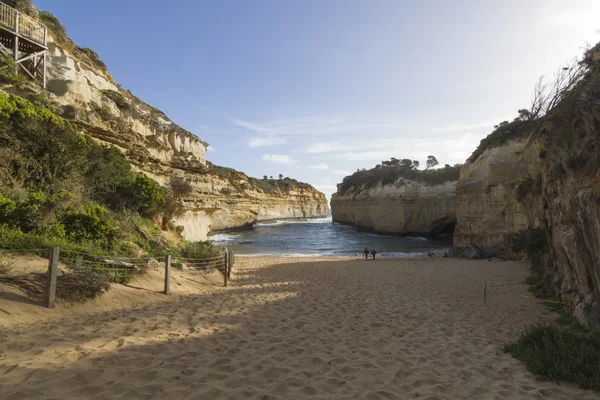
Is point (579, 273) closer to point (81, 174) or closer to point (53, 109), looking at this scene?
point (81, 174)

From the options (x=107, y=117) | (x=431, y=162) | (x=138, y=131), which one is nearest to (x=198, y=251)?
(x=107, y=117)

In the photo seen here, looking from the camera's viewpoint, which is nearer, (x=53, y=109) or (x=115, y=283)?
(x=115, y=283)

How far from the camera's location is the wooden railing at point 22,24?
12.5m

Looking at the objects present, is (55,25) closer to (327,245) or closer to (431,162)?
(327,245)

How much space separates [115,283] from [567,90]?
12.7 m

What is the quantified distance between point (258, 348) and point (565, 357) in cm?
454

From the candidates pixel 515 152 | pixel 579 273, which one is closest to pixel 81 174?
pixel 579 273

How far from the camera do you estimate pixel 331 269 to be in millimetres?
16672

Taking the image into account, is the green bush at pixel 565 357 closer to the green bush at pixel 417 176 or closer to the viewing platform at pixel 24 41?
the viewing platform at pixel 24 41

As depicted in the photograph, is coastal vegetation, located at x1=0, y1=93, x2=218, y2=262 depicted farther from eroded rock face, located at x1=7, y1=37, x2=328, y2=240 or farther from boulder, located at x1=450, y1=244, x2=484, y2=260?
boulder, located at x1=450, y1=244, x2=484, y2=260

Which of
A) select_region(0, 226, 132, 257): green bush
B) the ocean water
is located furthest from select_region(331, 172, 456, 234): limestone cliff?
select_region(0, 226, 132, 257): green bush

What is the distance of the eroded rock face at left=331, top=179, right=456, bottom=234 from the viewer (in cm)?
4112

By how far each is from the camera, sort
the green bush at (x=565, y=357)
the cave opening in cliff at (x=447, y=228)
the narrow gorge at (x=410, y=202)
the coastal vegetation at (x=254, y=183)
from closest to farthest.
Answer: the green bush at (x=565, y=357)
the narrow gorge at (x=410, y=202)
the cave opening in cliff at (x=447, y=228)
the coastal vegetation at (x=254, y=183)

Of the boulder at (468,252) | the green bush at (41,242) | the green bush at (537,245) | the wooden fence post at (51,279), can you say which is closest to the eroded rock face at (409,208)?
the boulder at (468,252)
